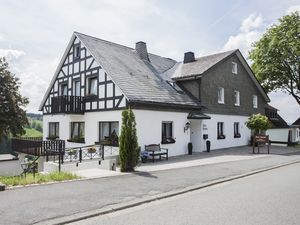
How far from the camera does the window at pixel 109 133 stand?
1781cm

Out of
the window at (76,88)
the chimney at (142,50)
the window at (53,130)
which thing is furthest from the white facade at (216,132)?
the window at (53,130)

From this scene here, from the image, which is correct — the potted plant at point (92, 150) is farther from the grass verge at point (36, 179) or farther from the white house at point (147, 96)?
the grass verge at point (36, 179)

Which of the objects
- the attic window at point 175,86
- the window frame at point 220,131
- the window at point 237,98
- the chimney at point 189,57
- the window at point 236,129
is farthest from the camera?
the window at point 237,98

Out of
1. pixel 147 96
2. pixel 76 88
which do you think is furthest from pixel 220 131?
pixel 76 88

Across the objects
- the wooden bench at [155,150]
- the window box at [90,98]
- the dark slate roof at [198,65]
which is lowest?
the wooden bench at [155,150]

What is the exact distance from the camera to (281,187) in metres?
9.36

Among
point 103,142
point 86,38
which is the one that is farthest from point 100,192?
point 86,38

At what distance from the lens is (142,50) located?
2533cm

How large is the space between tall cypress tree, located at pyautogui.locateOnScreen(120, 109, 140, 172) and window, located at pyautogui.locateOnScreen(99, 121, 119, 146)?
190 inches

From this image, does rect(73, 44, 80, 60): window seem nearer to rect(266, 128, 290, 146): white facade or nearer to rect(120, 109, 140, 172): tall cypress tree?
rect(120, 109, 140, 172): tall cypress tree

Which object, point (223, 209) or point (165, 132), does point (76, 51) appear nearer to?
point (165, 132)

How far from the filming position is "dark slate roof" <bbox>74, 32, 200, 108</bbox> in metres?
17.9

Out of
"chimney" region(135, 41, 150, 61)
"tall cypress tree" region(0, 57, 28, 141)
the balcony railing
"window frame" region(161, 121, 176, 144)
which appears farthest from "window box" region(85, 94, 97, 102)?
"tall cypress tree" region(0, 57, 28, 141)

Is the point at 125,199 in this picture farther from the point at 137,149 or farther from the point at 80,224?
the point at 137,149
